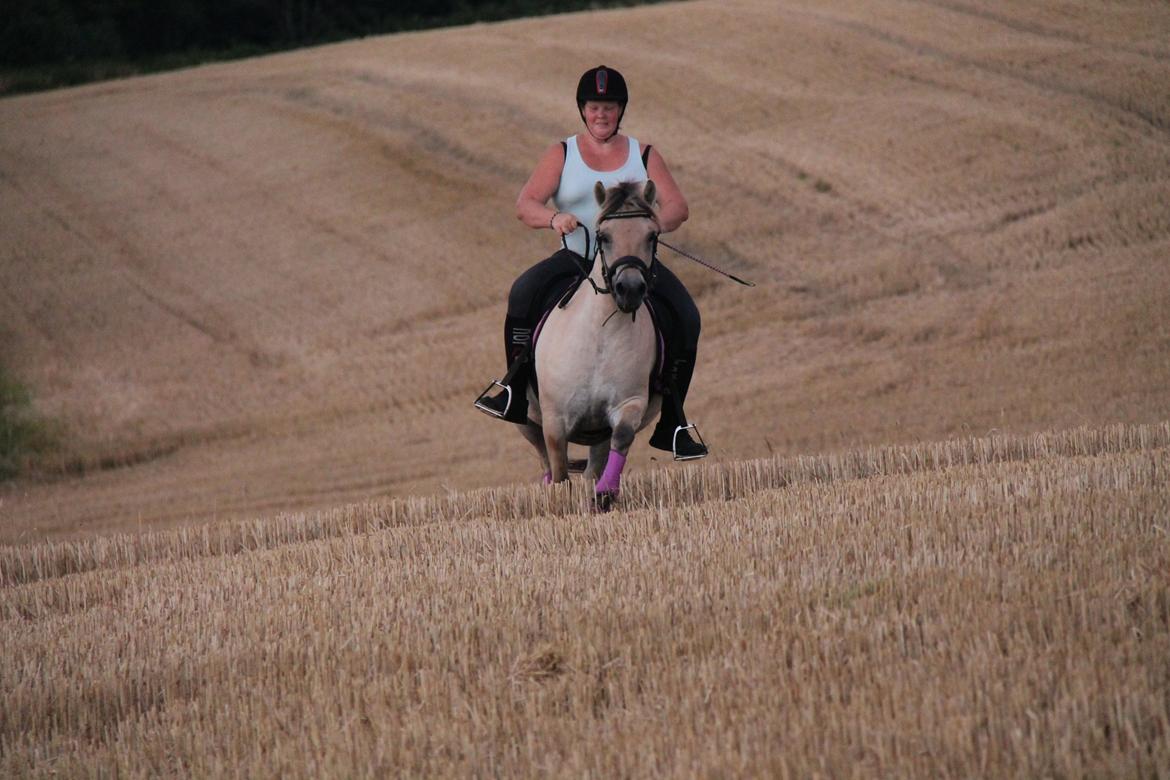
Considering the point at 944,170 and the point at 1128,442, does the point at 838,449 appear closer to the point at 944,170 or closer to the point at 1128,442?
the point at 1128,442

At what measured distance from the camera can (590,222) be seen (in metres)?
8.09

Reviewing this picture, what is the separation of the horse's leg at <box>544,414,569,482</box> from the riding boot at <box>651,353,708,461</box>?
57 centimetres

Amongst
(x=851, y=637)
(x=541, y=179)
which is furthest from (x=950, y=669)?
(x=541, y=179)

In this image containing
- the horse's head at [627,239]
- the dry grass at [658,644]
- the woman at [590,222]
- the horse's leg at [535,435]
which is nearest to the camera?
the dry grass at [658,644]

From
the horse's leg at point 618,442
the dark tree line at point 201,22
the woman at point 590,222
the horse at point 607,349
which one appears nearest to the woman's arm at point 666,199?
the woman at point 590,222

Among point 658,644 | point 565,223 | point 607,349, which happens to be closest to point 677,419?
point 607,349

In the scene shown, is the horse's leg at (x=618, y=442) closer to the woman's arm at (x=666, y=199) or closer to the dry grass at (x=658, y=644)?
the dry grass at (x=658, y=644)

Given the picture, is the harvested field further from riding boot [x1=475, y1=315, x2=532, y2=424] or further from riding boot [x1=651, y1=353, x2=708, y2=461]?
riding boot [x1=475, y1=315, x2=532, y2=424]

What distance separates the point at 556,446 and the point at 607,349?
0.78m

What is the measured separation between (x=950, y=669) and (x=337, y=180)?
68.2 ft

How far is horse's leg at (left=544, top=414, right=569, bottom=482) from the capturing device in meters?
7.82

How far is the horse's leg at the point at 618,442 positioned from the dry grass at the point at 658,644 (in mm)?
267

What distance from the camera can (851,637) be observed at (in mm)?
4582

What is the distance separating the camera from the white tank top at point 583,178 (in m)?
7.98
